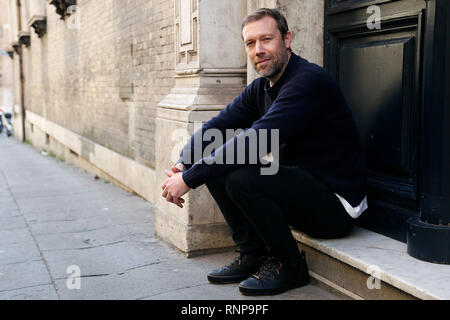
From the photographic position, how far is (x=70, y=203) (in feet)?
21.3

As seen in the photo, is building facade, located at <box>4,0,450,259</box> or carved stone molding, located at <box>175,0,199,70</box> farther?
carved stone molding, located at <box>175,0,199,70</box>

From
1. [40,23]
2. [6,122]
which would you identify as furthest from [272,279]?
[6,122]

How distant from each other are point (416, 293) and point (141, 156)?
4814mm

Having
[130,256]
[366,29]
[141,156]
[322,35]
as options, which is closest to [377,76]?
[366,29]

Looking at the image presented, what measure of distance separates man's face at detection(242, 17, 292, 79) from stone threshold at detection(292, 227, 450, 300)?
1.01 m

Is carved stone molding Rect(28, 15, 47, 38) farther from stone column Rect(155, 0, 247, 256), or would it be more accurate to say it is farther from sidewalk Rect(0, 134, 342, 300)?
stone column Rect(155, 0, 247, 256)

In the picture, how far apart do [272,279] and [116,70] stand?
5.62m

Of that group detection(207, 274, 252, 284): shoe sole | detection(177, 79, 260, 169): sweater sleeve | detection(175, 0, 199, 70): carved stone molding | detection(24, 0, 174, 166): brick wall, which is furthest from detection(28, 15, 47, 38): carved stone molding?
detection(207, 274, 252, 284): shoe sole

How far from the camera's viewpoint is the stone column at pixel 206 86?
12.7ft

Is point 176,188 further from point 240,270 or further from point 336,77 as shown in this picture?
point 336,77

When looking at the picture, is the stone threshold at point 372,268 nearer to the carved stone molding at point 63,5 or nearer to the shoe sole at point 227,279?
the shoe sole at point 227,279

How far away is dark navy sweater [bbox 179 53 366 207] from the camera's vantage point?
112 inches

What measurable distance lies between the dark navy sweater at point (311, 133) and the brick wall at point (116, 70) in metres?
2.79

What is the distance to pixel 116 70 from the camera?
7938 mm
